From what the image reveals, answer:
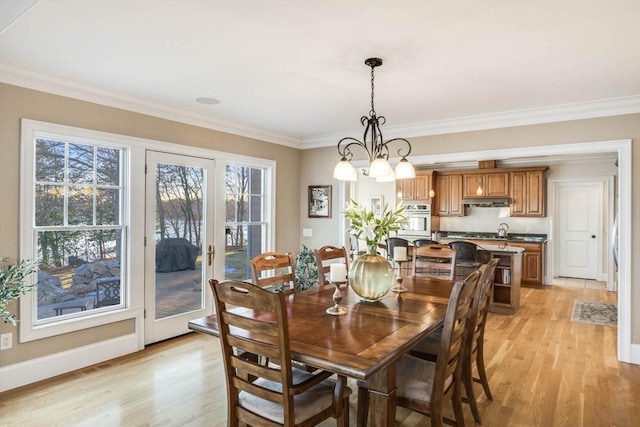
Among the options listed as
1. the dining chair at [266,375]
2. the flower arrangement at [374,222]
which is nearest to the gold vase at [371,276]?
the flower arrangement at [374,222]

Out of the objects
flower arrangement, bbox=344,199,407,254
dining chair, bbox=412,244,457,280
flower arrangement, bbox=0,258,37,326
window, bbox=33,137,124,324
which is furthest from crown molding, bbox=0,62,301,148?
dining chair, bbox=412,244,457,280

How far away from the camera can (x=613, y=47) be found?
2.45 m

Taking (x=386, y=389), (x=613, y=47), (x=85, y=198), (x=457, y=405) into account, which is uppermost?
(x=613, y=47)

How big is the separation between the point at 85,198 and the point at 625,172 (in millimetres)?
4899

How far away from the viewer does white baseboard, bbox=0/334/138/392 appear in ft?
9.64

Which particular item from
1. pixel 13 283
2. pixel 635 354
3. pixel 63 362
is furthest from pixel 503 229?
pixel 13 283

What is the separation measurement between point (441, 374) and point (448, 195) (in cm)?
680

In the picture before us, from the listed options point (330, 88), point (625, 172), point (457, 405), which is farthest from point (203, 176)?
point (625, 172)

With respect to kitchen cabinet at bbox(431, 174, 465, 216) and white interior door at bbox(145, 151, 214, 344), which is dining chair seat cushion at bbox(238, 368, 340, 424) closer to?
white interior door at bbox(145, 151, 214, 344)

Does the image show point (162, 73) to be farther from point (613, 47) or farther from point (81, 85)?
point (613, 47)

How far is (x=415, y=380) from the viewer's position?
207 cm

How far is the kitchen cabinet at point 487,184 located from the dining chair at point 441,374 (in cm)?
612

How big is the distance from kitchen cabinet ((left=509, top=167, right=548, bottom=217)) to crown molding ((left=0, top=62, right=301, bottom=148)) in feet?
16.8

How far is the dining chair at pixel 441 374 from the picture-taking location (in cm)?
187
